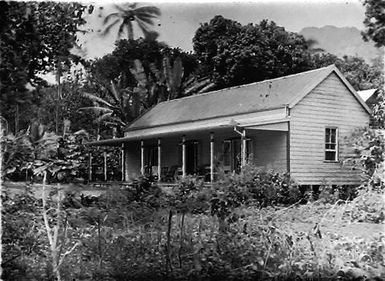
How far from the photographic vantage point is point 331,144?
1588 centimetres

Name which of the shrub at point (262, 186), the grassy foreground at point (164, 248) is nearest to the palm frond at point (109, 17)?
the grassy foreground at point (164, 248)

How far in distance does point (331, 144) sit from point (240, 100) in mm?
2951

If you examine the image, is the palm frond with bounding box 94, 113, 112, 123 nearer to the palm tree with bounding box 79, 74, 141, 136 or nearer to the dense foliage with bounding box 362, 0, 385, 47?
the palm tree with bounding box 79, 74, 141, 136

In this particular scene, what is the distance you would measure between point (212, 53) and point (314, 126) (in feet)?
11.7

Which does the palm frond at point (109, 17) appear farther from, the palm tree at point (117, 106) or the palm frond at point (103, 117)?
the palm frond at point (103, 117)

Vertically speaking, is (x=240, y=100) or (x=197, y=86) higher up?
(x=197, y=86)

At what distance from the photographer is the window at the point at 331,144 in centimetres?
1577

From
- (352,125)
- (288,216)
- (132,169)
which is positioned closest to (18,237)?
Answer: (288,216)

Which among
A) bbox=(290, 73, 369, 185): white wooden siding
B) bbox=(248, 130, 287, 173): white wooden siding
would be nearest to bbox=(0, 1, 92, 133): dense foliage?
bbox=(248, 130, 287, 173): white wooden siding

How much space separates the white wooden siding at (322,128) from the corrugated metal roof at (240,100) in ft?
1.15

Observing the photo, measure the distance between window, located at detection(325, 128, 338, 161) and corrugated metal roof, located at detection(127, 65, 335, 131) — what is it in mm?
1456

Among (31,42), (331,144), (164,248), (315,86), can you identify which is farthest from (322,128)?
(31,42)

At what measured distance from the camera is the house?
15.0 meters

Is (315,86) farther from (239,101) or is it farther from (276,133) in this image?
(239,101)
